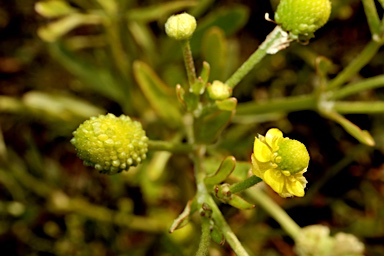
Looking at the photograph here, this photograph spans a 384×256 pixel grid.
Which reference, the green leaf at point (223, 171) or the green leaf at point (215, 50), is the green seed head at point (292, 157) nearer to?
the green leaf at point (223, 171)

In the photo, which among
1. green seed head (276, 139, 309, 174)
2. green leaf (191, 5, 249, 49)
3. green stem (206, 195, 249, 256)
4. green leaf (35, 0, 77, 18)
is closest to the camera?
green seed head (276, 139, 309, 174)

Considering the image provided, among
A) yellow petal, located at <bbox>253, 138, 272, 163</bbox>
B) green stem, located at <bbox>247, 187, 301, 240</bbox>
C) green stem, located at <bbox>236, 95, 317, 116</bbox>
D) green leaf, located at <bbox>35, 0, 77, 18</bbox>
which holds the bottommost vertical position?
green stem, located at <bbox>247, 187, 301, 240</bbox>

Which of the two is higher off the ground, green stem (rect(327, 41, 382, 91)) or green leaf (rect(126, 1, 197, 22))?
green leaf (rect(126, 1, 197, 22))

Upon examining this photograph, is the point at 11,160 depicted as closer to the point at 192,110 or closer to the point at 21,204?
the point at 21,204

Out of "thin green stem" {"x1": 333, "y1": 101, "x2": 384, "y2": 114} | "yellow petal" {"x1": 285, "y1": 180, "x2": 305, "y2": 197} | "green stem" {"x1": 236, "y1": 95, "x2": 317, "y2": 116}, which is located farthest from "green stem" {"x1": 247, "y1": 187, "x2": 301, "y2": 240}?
"yellow petal" {"x1": 285, "y1": 180, "x2": 305, "y2": 197}

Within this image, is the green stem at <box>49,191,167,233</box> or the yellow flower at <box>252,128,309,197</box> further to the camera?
the green stem at <box>49,191,167,233</box>

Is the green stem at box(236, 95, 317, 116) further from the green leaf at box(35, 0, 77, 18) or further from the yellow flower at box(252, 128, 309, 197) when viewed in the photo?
the green leaf at box(35, 0, 77, 18)

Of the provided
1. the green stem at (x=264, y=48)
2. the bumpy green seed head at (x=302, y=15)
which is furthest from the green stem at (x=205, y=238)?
the bumpy green seed head at (x=302, y=15)

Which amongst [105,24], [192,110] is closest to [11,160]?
[105,24]
